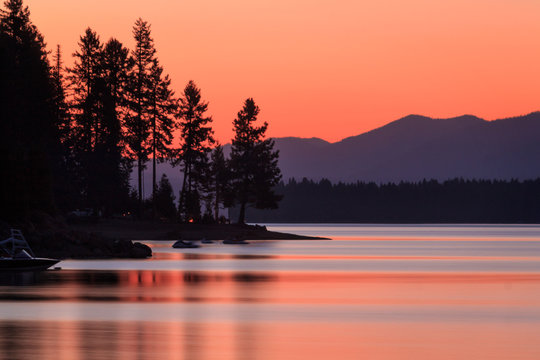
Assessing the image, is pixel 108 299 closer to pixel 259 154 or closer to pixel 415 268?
pixel 415 268

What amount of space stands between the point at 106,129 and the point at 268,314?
106625 mm

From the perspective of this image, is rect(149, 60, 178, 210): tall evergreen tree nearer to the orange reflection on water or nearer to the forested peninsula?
the forested peninsula

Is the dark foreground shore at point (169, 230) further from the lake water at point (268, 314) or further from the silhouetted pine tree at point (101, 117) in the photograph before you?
the lake water at point (268, 314)

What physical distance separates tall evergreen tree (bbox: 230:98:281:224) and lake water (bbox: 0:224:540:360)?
3754 inches

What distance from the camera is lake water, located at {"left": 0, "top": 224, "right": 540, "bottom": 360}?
30.0 m

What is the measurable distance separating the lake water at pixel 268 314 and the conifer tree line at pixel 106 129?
135 feet

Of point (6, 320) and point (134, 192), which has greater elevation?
point (134, 192)

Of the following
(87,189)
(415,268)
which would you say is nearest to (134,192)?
(87,189)

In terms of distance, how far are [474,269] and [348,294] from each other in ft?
95.6

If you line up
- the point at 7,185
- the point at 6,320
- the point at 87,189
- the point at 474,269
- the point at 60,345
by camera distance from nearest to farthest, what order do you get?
the point at 60,345, the point at 6,320, the point at 474,269, the point at 7,185, the point at 87,189

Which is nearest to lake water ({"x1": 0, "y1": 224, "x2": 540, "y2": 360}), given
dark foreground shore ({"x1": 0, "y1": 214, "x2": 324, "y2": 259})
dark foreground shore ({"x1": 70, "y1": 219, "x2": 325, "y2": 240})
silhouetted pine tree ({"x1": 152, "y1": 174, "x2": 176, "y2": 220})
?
dark foreground shore ({"x1": 0, "y1": 214, "x2": 324, "y2": 259})

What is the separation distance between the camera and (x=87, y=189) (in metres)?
140

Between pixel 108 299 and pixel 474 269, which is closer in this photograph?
pixel 108 299

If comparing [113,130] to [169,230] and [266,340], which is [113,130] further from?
[266,340]
